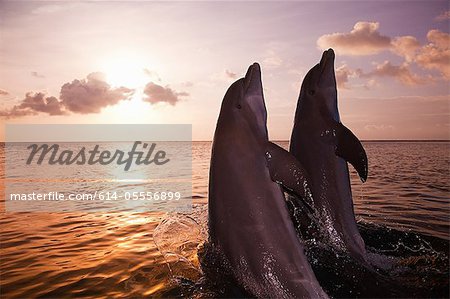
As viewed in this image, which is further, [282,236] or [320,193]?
[320,193]

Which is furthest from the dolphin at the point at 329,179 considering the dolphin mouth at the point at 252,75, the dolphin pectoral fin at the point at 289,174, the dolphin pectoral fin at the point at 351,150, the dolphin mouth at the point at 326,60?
the dolphin pectoral fin at the point at 289,174

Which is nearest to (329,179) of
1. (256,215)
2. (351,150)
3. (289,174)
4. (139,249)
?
(351,150)

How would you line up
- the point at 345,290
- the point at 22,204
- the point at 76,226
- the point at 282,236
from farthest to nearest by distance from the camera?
the point at 22,204
the point at 76,226
the point at 345,290
the point at 282,236

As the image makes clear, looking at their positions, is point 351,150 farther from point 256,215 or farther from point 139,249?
point 139,249

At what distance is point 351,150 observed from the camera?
5.88 meters

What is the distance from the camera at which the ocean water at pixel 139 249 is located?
5887 mm

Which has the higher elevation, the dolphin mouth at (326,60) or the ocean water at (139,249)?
the dolphin mouth at (326,60)

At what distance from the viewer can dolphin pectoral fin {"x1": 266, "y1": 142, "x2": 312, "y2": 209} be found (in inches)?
184

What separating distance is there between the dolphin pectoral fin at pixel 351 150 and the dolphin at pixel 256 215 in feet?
4.74

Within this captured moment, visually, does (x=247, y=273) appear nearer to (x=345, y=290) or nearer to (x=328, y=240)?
(x=345, y=290)

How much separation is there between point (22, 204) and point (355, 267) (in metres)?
12.6

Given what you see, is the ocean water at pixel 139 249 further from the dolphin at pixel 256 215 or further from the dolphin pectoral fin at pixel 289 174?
the dolphin pectoral fin at pixel 289 174

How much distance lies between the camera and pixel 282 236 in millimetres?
4676

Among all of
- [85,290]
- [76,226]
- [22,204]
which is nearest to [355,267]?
[85,290]
